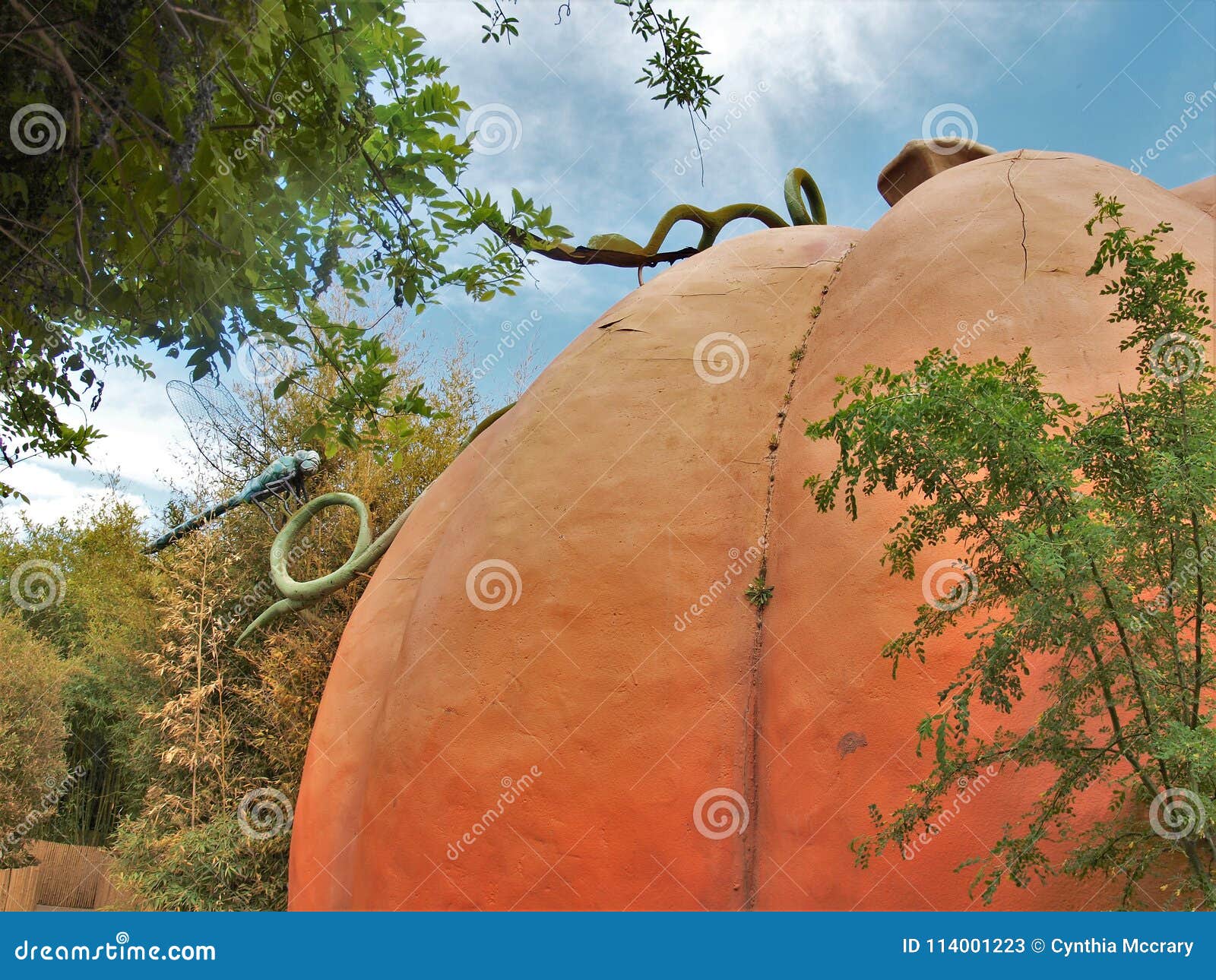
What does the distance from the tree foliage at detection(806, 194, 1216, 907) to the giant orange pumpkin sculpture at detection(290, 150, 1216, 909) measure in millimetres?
712

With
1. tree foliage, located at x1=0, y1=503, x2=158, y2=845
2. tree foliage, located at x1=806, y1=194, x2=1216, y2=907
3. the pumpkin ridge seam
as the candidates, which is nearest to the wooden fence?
tree foliage, located at x1=0, y1=503, x2=158, y2=845

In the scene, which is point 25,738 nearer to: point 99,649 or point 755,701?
point 99,649

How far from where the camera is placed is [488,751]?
390 cm

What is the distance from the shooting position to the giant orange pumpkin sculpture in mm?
3361

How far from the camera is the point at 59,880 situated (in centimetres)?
1356

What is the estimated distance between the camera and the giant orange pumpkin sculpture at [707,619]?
336cm

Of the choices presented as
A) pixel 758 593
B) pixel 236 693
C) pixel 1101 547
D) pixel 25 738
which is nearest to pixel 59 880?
pixel 25 738

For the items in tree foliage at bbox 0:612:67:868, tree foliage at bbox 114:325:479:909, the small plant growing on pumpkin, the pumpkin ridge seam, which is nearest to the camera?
the pumpkin ridge seam

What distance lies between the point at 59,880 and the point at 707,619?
542 inches

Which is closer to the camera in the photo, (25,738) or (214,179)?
(214,179)

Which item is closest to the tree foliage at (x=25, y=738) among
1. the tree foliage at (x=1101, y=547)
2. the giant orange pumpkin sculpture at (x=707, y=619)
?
the giant orange pumpkin sculpture at (x=707, y=619)

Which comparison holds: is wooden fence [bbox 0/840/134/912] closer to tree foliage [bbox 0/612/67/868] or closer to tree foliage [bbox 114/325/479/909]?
tree foliage [bbox 0/612/67/868]

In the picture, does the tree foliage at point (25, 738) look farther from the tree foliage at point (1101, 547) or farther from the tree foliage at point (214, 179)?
the tree foliage at point (1101, 547)

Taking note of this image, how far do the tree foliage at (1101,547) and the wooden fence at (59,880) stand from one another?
1411cm
